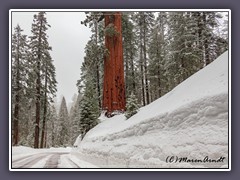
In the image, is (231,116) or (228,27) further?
(228,27)

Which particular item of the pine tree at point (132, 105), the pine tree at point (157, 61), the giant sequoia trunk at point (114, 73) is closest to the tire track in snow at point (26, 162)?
the pine tree at point (132, 105)

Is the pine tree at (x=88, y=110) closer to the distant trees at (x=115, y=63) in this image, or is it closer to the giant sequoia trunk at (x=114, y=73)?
the distant trees at (x=115, y=63)

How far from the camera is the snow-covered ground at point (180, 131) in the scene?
4945 mm

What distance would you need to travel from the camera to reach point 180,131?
203 inches

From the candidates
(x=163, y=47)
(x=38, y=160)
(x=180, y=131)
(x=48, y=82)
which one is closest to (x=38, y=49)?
(x=48, y=82)

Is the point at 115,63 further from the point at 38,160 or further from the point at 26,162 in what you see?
the point at 26,162

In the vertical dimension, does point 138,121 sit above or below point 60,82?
below

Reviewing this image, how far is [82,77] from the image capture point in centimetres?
638

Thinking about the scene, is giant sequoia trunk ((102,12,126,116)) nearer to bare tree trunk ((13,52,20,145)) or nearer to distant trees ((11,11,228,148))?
distant trees ((11,11,228,148))

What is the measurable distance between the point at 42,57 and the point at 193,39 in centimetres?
293

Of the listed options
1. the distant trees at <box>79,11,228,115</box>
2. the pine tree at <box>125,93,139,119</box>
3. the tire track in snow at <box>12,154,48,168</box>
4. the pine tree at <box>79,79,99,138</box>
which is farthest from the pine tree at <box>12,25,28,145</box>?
the pine tree at <box>125,93,139,119</box>
